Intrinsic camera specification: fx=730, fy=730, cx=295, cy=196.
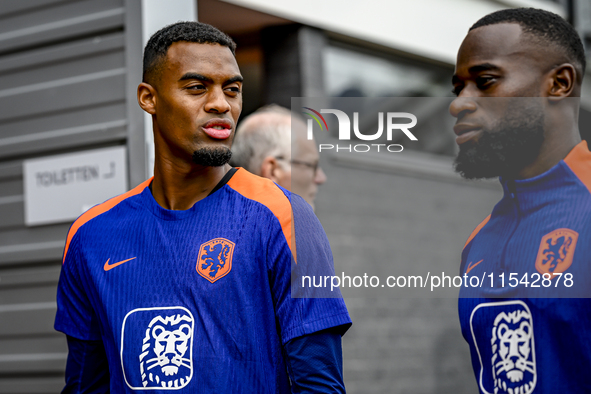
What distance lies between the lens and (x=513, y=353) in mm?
1613

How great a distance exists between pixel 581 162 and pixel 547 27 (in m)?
0.32

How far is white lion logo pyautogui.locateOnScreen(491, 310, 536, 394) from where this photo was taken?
5.20 ft

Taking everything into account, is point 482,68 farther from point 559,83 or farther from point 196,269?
point 196,269

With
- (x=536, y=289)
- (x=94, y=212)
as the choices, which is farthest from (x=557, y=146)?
(x=94, y=212)

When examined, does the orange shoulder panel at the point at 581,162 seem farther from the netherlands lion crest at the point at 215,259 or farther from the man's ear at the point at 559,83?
the netherlands lion crest at the point at 215,259

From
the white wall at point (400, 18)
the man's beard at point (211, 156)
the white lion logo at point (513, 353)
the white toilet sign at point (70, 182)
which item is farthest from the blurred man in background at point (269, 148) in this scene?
the white wall at point (400, 18)

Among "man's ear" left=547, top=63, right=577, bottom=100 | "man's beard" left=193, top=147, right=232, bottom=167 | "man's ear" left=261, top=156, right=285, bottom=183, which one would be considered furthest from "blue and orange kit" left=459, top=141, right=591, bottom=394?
"man's ear" left=261, top=156, right=285, bottom=183

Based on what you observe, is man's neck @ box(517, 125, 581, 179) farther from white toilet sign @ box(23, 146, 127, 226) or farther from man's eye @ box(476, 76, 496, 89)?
white toilet sign @ box(23, 146, 127, 226)

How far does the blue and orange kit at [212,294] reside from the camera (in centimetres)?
198

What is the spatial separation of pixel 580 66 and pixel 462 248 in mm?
522

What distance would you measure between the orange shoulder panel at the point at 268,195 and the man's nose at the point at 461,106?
0.57m

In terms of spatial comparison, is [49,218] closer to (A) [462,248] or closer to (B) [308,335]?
(B) [308,335]

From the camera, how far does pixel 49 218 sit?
349 centimetres

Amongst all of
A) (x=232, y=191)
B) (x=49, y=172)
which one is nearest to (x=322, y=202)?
(x=49, y=172)
